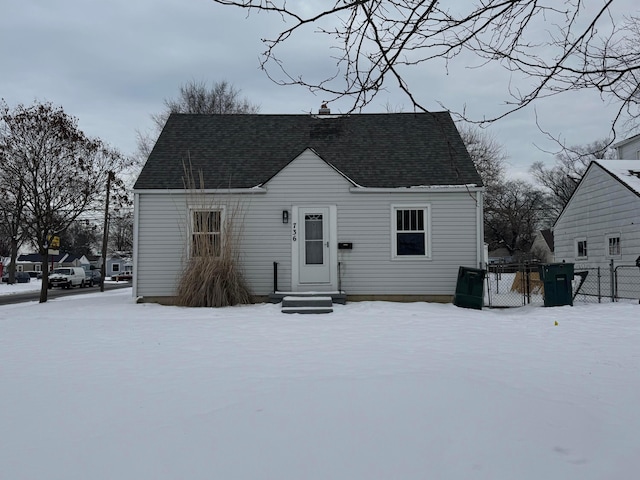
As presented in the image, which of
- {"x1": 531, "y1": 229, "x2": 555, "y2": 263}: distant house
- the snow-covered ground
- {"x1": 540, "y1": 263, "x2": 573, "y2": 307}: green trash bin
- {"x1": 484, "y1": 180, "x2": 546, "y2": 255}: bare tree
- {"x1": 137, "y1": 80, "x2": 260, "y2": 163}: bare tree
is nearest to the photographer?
the snow-covered ground

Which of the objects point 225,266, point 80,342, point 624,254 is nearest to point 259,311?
point 225,266

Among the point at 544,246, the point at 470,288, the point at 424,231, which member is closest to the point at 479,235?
the point at 424,231

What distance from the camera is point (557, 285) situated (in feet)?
36.2

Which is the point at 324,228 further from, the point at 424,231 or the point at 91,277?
the point at 91,277

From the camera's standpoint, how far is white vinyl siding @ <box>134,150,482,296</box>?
11.9 m

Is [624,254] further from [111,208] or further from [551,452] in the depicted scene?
[111,208]

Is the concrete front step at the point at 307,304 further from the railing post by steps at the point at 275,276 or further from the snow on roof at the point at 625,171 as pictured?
the snow on roof at the point at 625,171

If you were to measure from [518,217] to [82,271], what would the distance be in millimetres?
39604

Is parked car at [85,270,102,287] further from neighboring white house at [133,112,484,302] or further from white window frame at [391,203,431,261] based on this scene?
white window frame at [391,203,431,261]

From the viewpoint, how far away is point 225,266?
11117 mm

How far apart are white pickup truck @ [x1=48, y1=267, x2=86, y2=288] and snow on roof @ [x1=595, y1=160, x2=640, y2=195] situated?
33513 mm

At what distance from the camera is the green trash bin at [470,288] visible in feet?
36.2

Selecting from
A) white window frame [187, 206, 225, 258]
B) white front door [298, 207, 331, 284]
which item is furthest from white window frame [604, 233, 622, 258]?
white window frame [187, 206, 225, 258]

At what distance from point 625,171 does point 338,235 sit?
9397 mm
